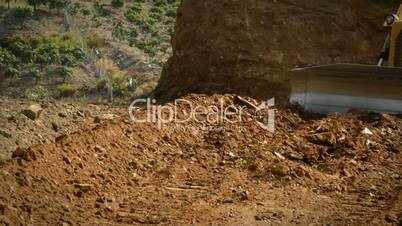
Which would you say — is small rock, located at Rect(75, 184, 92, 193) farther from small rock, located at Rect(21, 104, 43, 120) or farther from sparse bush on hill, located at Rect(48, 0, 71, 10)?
sparse bush on hill, located at Rect(48, 0, 71, 10)

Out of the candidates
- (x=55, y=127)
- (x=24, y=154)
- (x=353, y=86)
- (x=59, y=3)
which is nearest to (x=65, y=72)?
(x=59, y=3)

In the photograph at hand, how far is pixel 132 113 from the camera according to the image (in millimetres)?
8648

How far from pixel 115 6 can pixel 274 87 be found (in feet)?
130

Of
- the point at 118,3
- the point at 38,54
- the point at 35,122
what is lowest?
the point at 38,54

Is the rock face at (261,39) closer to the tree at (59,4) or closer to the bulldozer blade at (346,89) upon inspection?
the bulldozer blade at (346,89)

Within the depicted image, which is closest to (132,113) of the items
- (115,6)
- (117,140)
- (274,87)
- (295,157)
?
(117,140)

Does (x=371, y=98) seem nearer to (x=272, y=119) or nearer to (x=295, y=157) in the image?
(x=272, y=119)

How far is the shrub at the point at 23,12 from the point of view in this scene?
4497cm

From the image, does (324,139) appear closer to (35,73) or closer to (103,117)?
(103,117)

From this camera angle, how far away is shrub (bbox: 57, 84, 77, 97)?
32.8m

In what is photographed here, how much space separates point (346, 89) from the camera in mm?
9234

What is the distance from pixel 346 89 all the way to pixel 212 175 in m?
3.33
